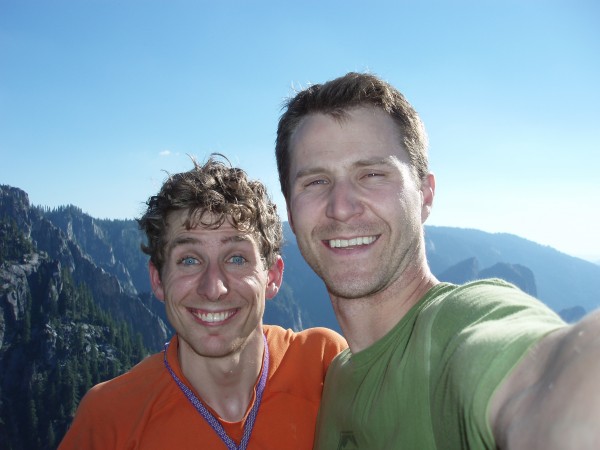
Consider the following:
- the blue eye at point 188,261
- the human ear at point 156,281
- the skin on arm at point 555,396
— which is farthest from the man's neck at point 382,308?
the human ear at point 156,281

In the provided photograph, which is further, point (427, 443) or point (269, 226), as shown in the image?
point (269, 226)

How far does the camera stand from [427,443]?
2381mm

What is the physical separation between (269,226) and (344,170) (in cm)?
256

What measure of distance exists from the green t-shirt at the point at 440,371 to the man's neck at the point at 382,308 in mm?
230

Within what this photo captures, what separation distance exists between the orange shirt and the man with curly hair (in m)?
0.01

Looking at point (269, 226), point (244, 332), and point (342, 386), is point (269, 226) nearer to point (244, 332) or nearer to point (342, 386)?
point (244, 332)

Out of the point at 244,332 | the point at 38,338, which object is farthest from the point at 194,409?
the point at 38,338

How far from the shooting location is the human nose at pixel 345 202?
137 inches

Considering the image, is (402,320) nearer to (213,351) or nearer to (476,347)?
(476,347)

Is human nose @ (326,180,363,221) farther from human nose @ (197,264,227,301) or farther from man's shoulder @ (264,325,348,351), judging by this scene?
man's shoulder @ (264,325,348,351)

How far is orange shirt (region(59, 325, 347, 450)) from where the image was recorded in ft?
14.9

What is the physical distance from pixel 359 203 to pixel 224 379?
3.07m

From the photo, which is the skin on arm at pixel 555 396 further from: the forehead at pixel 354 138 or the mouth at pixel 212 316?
the mouth at pixel 212 316

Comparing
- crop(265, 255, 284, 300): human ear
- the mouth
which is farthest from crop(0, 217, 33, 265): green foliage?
the mouth
